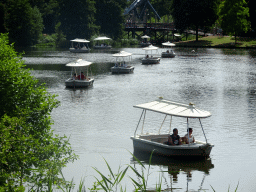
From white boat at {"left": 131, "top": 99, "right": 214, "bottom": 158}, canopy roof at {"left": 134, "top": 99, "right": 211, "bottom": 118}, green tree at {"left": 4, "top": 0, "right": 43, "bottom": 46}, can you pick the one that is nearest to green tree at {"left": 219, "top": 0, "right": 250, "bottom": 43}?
green tree at {"left": 4, "top": 0, "right": 43, "bottom": 46}

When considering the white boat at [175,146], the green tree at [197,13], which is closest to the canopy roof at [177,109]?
the white boat at [175,146]

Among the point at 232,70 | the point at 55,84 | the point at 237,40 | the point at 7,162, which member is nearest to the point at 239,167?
the point at 7,162

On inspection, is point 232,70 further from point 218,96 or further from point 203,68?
→ point 218,96

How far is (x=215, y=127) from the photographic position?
35375 millimetres

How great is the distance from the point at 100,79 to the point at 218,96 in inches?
803

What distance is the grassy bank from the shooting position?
12007 cm

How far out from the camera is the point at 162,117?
3916 cm

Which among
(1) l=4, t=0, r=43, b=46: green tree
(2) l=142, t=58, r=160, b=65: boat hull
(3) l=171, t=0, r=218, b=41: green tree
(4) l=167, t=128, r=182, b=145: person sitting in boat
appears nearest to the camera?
(4) l=167, t=128, r=182, b=145: person sitting in boat

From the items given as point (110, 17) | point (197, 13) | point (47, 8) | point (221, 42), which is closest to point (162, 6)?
point (110, 17)

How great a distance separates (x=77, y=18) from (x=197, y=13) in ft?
138

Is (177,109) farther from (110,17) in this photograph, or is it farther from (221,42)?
(110,17)

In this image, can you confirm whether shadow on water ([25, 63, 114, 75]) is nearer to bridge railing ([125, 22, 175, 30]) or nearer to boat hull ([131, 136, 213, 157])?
boat hull ([131, 136, 213, 157])

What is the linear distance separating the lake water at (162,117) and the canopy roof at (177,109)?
2947 mm

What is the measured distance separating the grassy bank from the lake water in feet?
132
